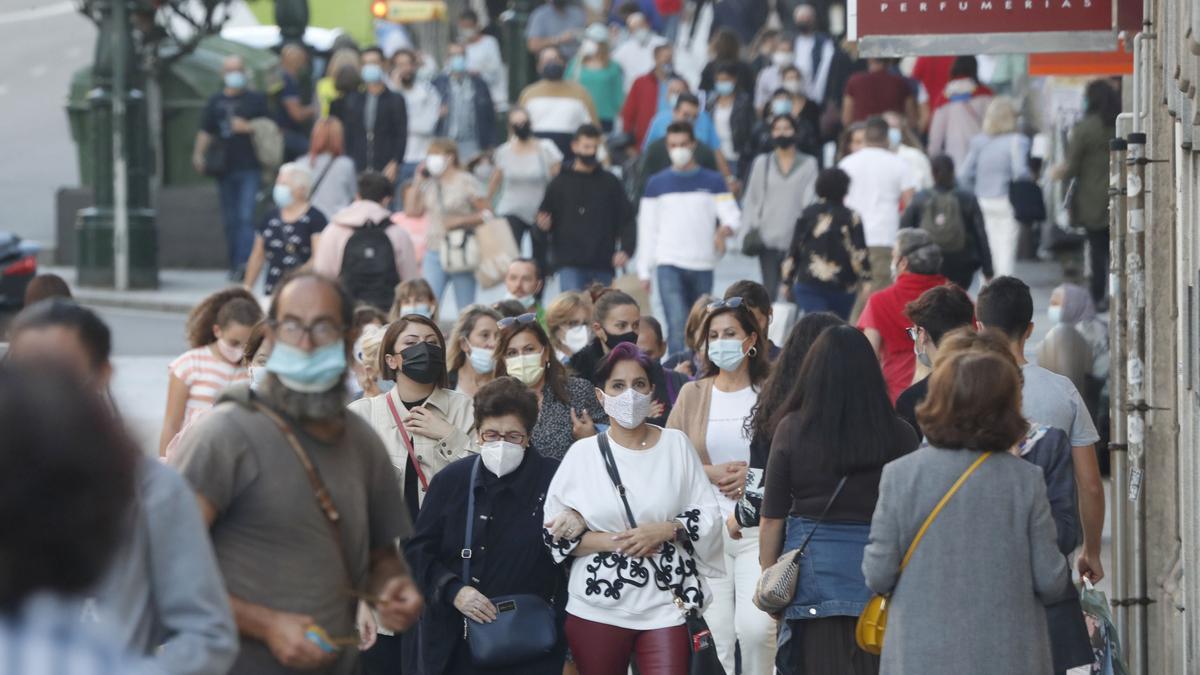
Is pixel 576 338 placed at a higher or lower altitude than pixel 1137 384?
higher

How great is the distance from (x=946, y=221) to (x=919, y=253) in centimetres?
434

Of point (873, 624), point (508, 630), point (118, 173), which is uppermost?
point (118, 173)

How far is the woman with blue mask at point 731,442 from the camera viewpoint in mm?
8336

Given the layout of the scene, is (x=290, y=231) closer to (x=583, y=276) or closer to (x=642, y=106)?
(x=583, y=276)

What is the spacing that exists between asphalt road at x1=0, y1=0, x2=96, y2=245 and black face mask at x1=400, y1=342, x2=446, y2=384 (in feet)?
62.3

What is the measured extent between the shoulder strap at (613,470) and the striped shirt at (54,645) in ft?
14.7

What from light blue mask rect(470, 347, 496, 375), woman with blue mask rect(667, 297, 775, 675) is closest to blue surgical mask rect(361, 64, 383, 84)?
light blue mask rect(470, 347, 496, 375)

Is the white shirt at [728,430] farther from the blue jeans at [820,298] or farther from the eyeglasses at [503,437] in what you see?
the blue jeans at [820,298]

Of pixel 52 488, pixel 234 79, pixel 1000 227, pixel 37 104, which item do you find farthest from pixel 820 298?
pixel 37 104

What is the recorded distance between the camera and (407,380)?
840cm

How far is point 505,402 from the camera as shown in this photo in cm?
755

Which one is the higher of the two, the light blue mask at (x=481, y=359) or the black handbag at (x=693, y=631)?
the light blue mask at (x=481, y=359)

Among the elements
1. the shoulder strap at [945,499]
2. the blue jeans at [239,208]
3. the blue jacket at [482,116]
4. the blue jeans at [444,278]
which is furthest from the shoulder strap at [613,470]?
the blue jeans at [239,208]

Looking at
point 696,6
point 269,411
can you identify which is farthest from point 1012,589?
point 696,6
